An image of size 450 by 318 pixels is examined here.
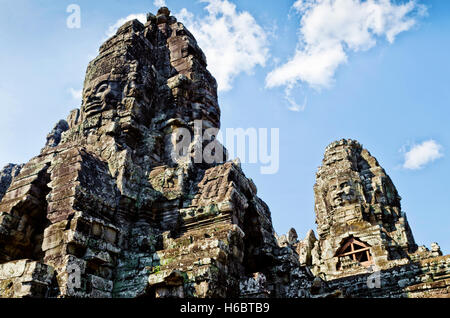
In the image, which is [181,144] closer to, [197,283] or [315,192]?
[197,283]

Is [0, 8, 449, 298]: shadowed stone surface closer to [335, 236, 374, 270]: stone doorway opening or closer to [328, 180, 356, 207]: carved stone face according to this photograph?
[335, 236, 374, 270]: stone doorway opening

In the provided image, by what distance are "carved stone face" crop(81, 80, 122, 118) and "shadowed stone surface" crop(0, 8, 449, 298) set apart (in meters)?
0.04

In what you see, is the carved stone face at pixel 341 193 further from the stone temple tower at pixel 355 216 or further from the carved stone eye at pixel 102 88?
the carved stone eye at pixel 102 88

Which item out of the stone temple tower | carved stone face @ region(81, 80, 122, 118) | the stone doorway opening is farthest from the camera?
the stone doorway opening

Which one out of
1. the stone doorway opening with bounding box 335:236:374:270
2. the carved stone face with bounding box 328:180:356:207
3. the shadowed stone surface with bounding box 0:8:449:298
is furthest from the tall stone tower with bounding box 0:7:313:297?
the carved stone face with bounding box 328:180:356:207

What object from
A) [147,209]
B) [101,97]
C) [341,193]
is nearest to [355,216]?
[341,193]

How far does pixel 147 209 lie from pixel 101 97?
12.6ft

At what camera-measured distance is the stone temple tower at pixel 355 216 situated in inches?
598

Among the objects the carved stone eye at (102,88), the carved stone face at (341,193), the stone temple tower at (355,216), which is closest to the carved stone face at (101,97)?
the carved stone eye at (102,88)

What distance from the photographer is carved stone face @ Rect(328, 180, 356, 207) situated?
63.2 ft

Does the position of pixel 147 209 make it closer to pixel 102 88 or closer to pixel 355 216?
pixel 102 88

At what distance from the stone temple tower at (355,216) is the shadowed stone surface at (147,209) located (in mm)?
1380

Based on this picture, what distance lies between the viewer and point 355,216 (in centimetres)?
1844
